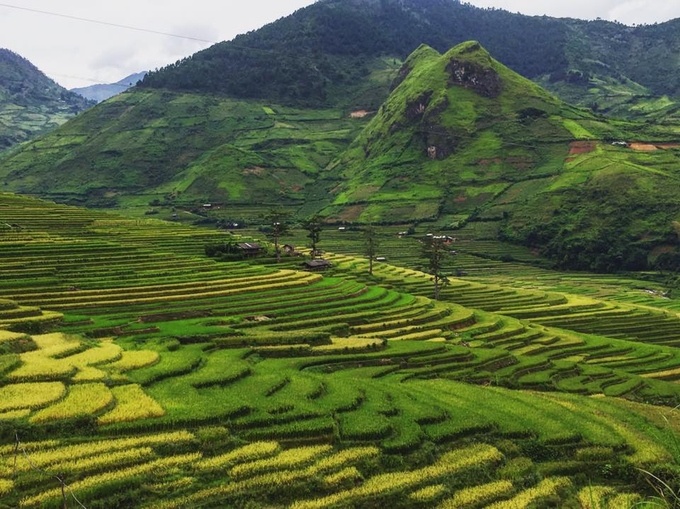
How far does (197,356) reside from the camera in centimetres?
3259

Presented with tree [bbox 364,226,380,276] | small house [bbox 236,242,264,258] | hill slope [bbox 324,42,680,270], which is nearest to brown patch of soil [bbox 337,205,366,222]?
hill slope [bbox 324,42,680,270]

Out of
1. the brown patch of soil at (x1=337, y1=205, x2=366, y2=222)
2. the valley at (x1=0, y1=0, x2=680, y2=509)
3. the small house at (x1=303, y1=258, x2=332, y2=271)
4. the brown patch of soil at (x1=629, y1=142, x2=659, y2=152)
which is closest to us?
the valley at (x1=0, y1=0, x2=680, y2=509)

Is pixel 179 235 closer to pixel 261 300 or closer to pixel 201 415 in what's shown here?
pixel 261 300

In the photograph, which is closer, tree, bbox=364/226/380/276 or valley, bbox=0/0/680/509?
valley, bbox=0/0/680/509

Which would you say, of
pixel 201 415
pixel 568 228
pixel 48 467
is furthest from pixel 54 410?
pixel 568 228

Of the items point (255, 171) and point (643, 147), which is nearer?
point (643, 147)

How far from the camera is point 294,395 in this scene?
26.7 m

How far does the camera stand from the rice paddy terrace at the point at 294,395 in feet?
61.9

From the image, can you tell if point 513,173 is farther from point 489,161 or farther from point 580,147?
point 580,147

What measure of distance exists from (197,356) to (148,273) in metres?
22.6

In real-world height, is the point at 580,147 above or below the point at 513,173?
above

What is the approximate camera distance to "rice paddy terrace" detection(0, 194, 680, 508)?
18875mm

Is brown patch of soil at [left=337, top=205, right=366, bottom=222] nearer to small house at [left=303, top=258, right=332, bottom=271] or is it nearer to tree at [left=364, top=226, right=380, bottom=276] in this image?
tree at [left=364, top=226, right=380, bottom=276]

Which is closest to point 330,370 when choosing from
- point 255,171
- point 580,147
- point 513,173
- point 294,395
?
point 294,395
